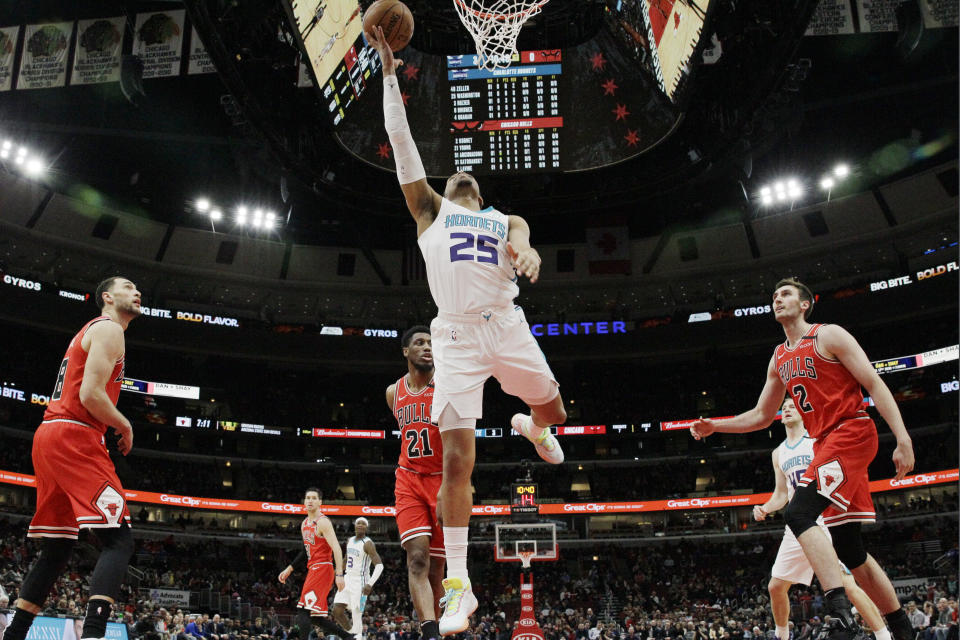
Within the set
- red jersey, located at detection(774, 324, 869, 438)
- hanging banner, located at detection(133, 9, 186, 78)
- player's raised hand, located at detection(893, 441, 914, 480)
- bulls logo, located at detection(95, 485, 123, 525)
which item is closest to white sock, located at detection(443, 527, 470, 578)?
bulls logo, located at detection(95, 485, 123, 525)

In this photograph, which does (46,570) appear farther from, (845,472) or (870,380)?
(870,380)

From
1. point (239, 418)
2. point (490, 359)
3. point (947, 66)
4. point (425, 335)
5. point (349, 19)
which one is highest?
point (947, 66)

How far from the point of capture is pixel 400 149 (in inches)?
205

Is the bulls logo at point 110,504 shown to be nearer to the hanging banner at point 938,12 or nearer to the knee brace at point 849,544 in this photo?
the knee brace at point 849,544

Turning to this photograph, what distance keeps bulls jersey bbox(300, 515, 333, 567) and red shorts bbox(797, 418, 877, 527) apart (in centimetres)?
713

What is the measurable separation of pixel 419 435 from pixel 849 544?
338 cm

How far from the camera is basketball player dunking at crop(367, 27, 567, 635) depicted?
16.3 ft

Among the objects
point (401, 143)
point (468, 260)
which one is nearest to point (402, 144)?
point (401, 143)

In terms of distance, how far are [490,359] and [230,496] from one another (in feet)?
113

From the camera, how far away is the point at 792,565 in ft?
22.7

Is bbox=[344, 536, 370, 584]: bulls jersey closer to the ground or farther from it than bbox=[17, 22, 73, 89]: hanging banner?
closer to the ground

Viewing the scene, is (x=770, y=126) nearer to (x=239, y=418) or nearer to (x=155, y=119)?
(x=155, y=119)

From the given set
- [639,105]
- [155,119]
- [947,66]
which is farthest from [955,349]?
[155,119]

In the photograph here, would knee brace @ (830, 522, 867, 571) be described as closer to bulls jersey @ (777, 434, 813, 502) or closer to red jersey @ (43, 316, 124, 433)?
bulls jersey @ (777, 434, 813, 502)
